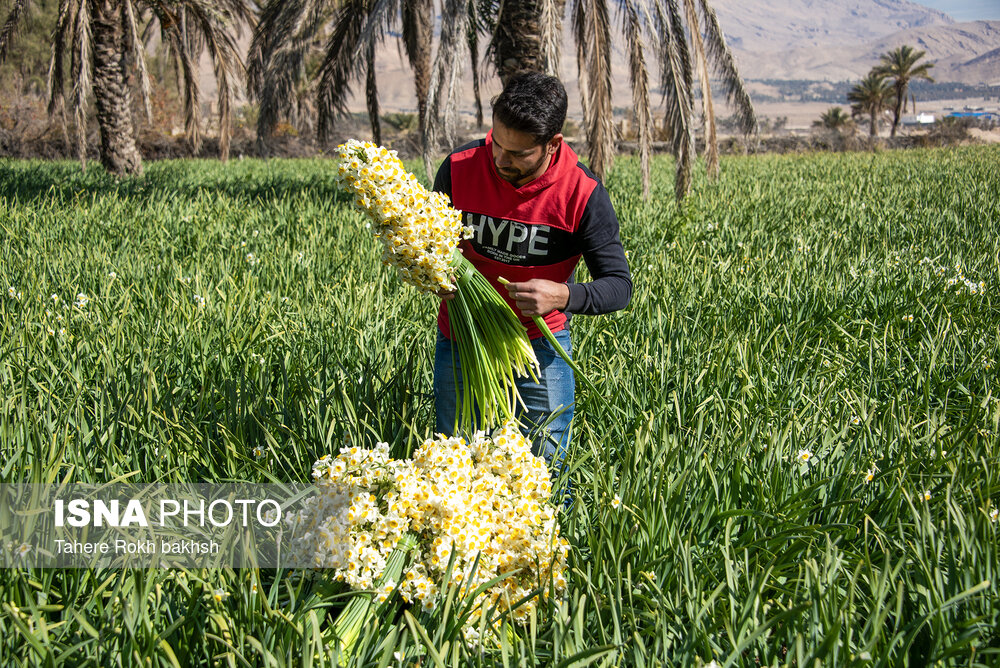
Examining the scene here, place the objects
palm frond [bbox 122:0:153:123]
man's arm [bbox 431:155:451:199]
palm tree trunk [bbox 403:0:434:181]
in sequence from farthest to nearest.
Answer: palm tree trunk [bbox 403:0:434:181], palm frond [bbox 122:0:153:123], man's arm [bbox 431:155:451:199]

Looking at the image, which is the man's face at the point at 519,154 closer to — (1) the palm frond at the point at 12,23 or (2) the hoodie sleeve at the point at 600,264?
(2) the hoodie sleeve at the point at 600,264

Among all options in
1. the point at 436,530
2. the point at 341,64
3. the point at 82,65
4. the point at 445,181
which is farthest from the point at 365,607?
the point at 82,65

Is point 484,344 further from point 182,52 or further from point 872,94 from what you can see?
point 872,94

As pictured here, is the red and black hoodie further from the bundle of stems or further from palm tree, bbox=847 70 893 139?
palm tree, bbox=847 70 893 139

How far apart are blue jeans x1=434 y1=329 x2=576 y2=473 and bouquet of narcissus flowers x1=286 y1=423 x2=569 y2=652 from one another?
47 cm

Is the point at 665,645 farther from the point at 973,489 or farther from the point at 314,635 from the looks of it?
the point at 973,489

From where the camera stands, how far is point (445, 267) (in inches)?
67.2

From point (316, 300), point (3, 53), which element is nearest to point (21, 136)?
point (3, 53)

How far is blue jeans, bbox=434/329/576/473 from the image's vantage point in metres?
2.14

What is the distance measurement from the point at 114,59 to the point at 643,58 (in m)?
6.78

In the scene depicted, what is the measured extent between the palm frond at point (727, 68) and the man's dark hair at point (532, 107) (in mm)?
6029

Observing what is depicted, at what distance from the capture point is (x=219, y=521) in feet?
6.16

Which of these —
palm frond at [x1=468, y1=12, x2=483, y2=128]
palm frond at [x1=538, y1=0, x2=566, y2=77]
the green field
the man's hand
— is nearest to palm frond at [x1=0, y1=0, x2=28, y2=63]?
palm frond at [x1=468, y1=12, x2=483, y2=128]

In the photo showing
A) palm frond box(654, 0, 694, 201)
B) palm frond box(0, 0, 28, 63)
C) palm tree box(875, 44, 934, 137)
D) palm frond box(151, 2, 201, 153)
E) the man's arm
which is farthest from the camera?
palm tree box(875, 44, 934, 137)
